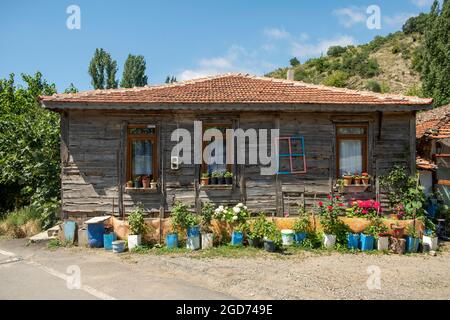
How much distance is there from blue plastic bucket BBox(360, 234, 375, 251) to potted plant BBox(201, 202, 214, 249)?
155 inches

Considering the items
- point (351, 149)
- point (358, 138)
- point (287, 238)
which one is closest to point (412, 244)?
point (351, 149)

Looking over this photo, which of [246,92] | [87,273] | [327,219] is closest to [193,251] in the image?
[87,273]

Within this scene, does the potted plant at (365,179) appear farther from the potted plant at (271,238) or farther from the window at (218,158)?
the window at (218,158)

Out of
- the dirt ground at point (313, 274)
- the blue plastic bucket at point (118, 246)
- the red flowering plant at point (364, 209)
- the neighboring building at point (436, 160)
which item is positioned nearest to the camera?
the dirt ground at point (313, 274)

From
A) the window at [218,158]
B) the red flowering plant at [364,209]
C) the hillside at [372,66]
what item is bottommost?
the red flowering plant at [364,209]

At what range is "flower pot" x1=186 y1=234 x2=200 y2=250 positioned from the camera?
9234 mm

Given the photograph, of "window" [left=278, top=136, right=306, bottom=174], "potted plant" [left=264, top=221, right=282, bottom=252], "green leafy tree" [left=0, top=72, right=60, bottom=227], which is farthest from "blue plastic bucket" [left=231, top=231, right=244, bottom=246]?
"green leafy tree" [left=0, top=72, right=60, bottom=227]

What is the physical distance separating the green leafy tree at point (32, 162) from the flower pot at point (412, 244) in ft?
34.5

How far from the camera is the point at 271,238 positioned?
29.8ft

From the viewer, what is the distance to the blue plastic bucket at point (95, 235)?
9.60 m

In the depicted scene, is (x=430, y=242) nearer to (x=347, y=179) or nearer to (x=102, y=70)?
(x=347, y=179)

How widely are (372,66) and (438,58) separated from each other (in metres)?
18.0

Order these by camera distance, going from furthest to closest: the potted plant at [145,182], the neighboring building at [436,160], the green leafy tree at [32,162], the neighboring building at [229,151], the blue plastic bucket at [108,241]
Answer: the neighboring building at [436,160]
the green leafy tree at [32,162]
the potted plant at [145,182]
the neighboring building at [229,151]
the blue plastic bucket at [108,241]

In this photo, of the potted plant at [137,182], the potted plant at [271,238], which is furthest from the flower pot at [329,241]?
the potted plant at [137,182]
